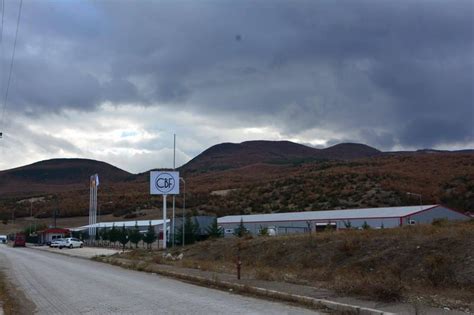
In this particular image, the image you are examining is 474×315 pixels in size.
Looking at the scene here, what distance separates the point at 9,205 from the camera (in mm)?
172000

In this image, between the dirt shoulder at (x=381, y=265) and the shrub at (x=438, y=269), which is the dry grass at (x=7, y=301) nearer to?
the dirt shoulder at (x=381, y=265)

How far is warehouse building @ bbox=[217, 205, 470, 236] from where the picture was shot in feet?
178

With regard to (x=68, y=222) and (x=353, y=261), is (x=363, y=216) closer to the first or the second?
(x=353, y=261)

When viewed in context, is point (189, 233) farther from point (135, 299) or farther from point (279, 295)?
point (279, 295)

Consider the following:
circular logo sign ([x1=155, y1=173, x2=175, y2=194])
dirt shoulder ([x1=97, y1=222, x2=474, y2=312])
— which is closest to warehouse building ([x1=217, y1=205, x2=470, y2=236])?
circular logo sign ([x1=155, y1=173, x2=175, y2=194])

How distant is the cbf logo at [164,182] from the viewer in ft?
173

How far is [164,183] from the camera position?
174ft

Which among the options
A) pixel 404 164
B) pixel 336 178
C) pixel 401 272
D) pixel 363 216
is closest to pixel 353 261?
pixel 401 272

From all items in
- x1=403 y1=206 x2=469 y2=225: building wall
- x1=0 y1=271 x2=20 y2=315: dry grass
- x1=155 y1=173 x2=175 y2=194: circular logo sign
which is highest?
x1=155 y1=173 x2=175 y2=194: circular logo sign

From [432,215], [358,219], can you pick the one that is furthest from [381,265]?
[432,215]

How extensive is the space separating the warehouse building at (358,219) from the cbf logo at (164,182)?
10078 mm

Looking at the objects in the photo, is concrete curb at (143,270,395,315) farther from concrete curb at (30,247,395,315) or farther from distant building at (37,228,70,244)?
distant building at (37,228,70,244)

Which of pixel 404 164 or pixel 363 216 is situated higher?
pixel 404 164

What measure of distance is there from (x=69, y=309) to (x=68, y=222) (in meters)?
136
